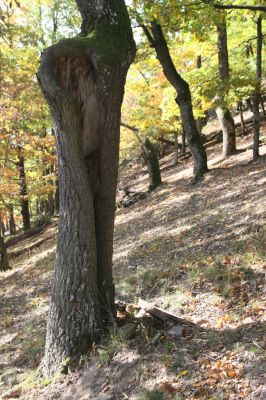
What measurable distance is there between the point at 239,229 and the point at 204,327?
3.00 meters

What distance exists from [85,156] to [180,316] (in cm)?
254

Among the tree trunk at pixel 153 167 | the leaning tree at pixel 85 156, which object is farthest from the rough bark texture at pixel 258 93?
the leaning tree at pixel 85 156

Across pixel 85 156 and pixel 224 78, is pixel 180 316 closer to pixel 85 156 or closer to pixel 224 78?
pixel 85 156

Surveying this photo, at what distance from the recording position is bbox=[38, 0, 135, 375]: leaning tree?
4.62 m

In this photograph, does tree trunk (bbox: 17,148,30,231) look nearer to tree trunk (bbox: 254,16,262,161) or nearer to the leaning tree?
tree trunk (bbox: 254,16,262,161)

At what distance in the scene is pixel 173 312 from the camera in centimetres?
531

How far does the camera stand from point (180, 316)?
5.13m

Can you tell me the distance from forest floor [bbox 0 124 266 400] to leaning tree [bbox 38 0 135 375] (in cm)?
46

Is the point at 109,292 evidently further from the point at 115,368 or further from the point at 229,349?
the point at 229,349

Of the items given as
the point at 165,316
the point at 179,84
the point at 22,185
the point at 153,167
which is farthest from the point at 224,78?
Answer: the point at 165,316

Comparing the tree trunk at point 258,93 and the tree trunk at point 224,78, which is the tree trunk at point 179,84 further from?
the tree trunk at point 258,93

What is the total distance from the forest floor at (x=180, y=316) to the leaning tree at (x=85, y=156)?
0.46 m

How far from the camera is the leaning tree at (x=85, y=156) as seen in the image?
462 cm

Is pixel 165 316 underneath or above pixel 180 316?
above
